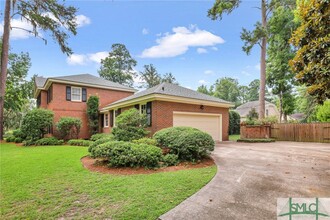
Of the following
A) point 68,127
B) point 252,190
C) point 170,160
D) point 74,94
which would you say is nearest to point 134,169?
point 170,160

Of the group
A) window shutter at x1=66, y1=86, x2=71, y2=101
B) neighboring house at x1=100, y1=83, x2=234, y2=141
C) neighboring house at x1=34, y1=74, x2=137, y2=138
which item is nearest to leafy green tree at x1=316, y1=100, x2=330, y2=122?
neighboring house at x1=100, y1=83, x2=234, y2=141

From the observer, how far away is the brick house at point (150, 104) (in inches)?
444

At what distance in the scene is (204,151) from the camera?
6746 mm

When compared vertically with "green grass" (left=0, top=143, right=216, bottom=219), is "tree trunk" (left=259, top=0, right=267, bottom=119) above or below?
above

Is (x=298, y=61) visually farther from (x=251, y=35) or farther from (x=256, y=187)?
(x=251, y=35)

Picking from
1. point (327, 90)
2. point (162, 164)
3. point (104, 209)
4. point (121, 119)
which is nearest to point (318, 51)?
point (327, 90)

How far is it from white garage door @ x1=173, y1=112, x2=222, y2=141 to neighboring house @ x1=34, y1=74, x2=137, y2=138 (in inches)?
383

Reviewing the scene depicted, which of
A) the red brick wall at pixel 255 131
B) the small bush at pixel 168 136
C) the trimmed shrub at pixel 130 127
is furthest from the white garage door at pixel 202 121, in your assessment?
the small bush at pixel 168 136

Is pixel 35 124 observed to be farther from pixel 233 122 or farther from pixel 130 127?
pixel 233 122

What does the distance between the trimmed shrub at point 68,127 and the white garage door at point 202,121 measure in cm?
840

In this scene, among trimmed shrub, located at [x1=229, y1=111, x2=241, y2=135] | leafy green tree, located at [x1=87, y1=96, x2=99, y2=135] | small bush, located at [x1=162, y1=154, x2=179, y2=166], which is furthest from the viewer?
trimmed shrub, located at [x1=229, y1=111, x2=241, y2=135]

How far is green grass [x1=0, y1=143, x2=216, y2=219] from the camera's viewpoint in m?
3.17

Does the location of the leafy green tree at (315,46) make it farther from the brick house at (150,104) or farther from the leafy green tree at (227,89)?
the leafy green tree at (227,89)

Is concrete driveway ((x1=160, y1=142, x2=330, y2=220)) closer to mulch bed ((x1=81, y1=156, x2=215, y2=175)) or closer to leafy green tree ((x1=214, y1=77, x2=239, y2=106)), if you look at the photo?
mulch bed ((x1=81, y1=156, x2=215, y2=175))
